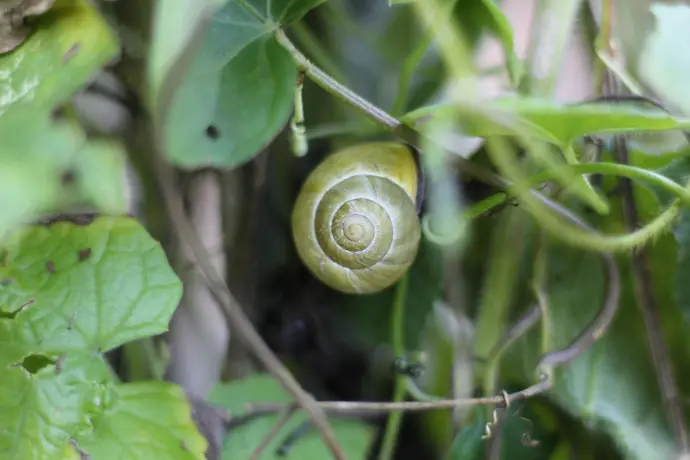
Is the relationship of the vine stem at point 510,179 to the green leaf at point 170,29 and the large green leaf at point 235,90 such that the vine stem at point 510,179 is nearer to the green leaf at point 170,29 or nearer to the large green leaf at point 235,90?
the large green leaf at point 235,90

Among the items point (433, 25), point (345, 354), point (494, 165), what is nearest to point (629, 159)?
point (494, 165)

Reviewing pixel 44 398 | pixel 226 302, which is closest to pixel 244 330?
pixel 226 302

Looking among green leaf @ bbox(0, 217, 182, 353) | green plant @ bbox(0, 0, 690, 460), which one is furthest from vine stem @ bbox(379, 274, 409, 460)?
green leaf @ bbox(0, 217, 182, 353)

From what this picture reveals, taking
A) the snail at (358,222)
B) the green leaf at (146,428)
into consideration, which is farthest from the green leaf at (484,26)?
the green leaf at (146,428)

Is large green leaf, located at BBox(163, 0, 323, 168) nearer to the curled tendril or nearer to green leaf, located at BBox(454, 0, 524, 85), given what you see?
green leaf, located at BBox(454, 0, 524, 85)

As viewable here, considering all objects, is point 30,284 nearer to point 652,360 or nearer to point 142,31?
point 142,31

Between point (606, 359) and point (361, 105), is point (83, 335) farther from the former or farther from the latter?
point (606, 359)
